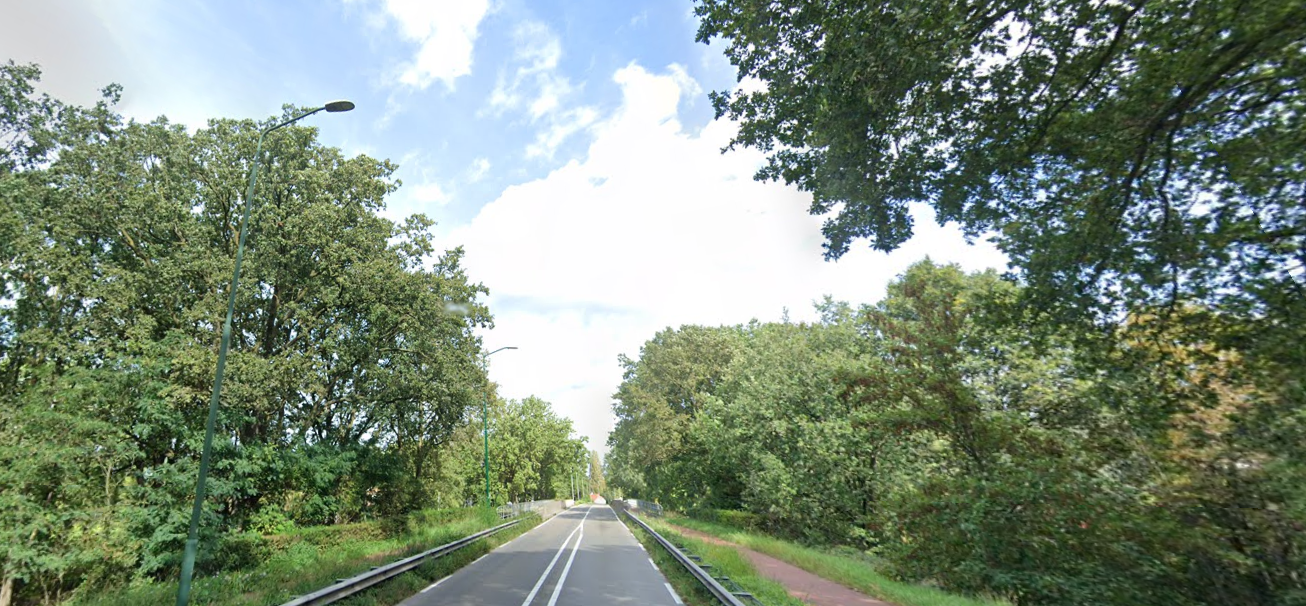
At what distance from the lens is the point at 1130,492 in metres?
10.1

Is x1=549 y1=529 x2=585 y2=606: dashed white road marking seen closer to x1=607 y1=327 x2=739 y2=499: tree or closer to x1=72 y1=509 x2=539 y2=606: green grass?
x1=72 y1=509 x2=539 y2=606: green grass

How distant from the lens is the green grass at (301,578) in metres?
10.5

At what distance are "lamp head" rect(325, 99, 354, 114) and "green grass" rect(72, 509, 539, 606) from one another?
30.2ft

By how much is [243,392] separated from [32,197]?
1151cm

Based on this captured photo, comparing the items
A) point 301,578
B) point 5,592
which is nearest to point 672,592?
point 301,578

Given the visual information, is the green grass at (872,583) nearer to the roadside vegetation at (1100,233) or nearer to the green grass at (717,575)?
the roadside vegetation at (1100,233)

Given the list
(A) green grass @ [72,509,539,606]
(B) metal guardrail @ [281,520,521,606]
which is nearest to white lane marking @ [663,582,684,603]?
(A) green grass @ [72,509,539,606]

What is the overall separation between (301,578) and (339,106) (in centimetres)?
1028

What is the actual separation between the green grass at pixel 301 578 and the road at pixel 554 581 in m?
0.55

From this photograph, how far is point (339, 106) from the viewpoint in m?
11.6

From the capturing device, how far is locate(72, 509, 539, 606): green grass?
415 inches

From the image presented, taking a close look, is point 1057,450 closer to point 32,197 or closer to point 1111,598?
point 1111,598

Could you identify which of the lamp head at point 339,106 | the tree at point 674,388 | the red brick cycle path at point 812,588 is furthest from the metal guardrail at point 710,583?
the tree at point 674,388

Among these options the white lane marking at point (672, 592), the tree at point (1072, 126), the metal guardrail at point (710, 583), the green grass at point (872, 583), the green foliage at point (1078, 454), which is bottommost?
the green grass at point (872, 583)
